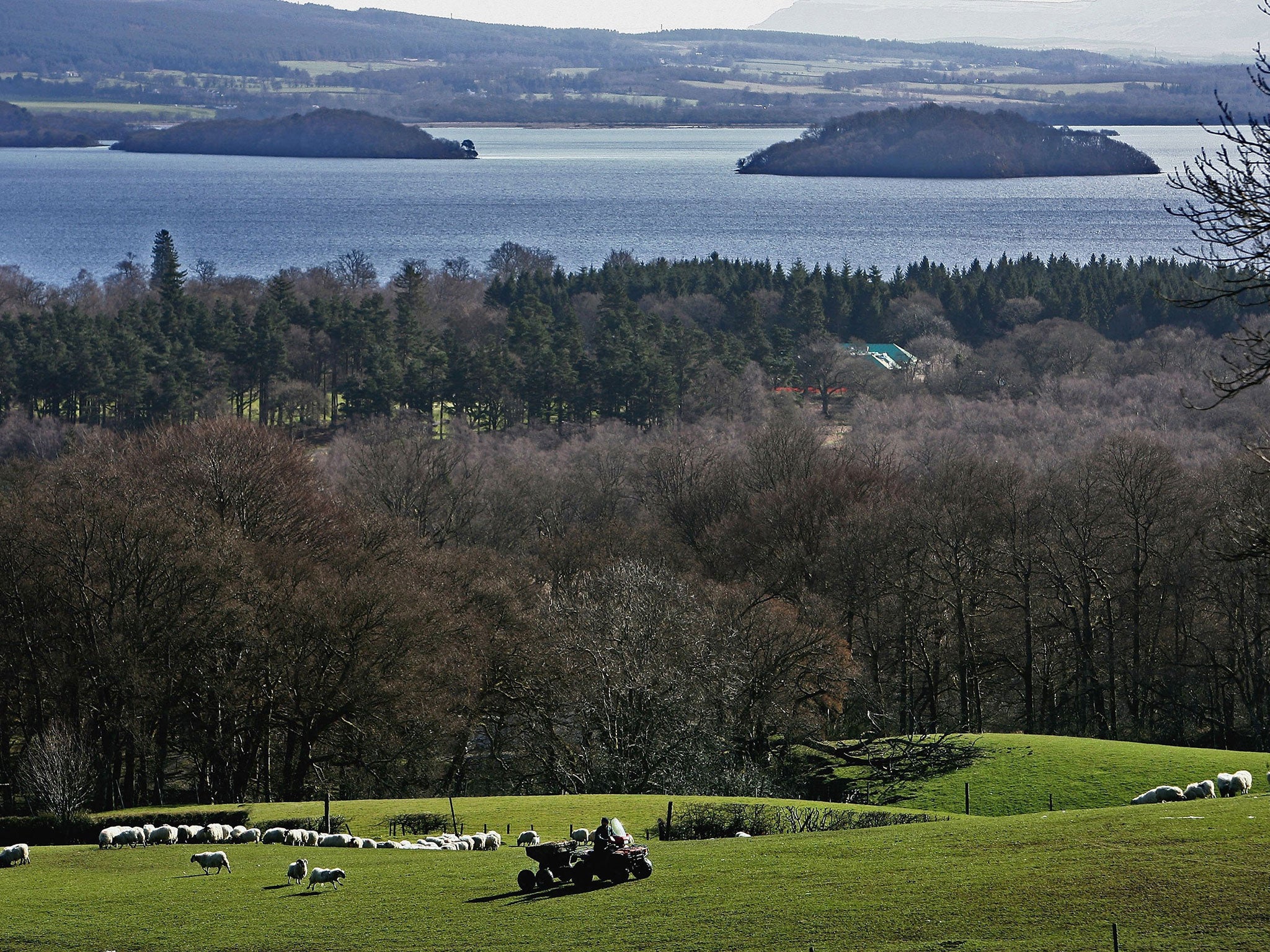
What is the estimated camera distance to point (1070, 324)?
133 meters

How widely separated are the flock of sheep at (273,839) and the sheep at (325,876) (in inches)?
160

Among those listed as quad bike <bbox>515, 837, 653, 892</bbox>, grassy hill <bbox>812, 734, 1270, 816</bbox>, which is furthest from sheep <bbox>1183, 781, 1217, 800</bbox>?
quad bike <bbox>515, 837, 653, 892</bbox>

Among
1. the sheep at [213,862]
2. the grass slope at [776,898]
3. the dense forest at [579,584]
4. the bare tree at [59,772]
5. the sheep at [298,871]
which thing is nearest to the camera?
the grass slope at [776,898]

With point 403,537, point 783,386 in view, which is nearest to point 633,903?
point 403,537

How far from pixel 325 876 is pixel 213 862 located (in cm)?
319

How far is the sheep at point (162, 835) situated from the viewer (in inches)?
1146

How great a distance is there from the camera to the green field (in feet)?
59.7

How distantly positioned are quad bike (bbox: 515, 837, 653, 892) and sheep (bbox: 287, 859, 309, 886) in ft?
13.2

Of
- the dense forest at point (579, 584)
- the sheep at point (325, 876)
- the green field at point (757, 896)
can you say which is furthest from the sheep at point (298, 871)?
the dense forest at point (579, 584)

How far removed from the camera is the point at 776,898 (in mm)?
20578

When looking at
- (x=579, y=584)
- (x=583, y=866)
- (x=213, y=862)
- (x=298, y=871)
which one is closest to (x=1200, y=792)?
(x=583, y=866)

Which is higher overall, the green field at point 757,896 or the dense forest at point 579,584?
the green field at point 757,896

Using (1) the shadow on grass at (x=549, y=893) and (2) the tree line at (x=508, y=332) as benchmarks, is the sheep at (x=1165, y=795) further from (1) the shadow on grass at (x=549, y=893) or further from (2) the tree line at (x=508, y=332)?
(2) the tree line at (x=508, y=332)

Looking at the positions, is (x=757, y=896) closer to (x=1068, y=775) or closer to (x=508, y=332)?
(x=1068, y=775)
